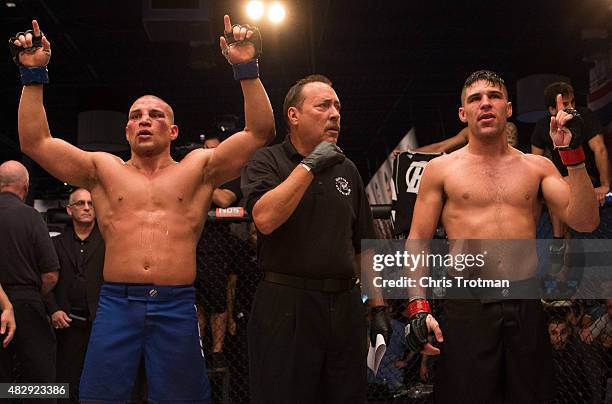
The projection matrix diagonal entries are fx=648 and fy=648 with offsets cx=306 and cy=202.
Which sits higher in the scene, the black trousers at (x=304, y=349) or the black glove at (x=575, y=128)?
the black glove at (x=575, y=128)

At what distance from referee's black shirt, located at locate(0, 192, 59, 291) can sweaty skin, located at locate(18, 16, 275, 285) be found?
4.50 feet

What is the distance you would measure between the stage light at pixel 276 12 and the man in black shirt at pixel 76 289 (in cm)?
395

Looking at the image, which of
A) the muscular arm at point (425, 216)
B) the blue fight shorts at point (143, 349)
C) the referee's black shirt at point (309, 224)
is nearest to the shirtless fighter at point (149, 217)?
the blue fight shorts at point (143, 349)

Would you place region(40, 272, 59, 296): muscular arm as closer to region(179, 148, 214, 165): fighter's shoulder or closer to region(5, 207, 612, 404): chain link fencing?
region(5, 207, 612, 404): chain link fencing

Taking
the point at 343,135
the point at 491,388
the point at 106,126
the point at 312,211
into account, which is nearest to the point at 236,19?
the point at 106,126

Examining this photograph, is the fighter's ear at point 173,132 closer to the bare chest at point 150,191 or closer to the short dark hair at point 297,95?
the bare chest at point 150,191

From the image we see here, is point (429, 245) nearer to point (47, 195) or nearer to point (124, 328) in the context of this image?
point (124, 328)

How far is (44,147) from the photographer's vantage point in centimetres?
296

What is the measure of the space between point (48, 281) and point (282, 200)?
2.42 m

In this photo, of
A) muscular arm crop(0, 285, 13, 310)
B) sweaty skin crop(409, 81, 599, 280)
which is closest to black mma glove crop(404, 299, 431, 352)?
sweaty skin crop(409, 81, 599, 280)

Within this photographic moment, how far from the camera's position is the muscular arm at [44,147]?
9.63ft

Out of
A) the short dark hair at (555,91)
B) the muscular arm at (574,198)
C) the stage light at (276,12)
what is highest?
the stage light at (276,12)

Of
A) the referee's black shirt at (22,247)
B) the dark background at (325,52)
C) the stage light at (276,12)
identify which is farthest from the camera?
the dark background at (325,52)

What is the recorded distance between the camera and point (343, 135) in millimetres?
17047
